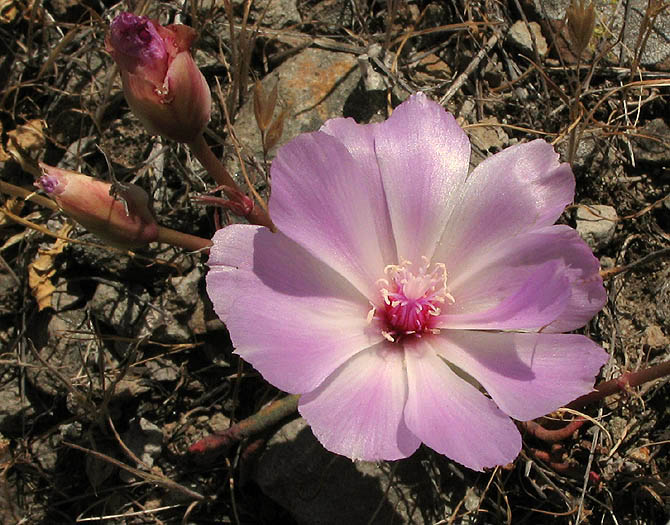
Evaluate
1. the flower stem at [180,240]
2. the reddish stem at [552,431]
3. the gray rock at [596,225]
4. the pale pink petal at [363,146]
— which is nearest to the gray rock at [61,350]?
the flower stem at [180,240]

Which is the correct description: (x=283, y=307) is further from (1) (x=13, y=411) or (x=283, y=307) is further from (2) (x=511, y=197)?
(1) (x=13, y=411)

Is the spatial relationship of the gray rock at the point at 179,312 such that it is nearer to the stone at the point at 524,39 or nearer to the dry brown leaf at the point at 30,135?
the dry brown leaf at the point at 30,135

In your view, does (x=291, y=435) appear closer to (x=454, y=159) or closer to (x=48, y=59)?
(x=454, y=159)

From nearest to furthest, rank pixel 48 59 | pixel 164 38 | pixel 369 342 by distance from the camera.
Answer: pixel 164 38 < pixel 369 342 < pixel 48 59

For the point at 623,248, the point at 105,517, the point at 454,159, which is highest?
the point at 454,159

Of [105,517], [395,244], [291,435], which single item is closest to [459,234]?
[395,244]

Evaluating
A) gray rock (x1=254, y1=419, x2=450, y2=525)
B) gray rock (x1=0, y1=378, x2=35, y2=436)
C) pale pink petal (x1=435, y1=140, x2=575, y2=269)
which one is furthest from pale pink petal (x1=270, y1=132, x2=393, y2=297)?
gray rock (x1=0, y1=378, x2=35, y2=436)
